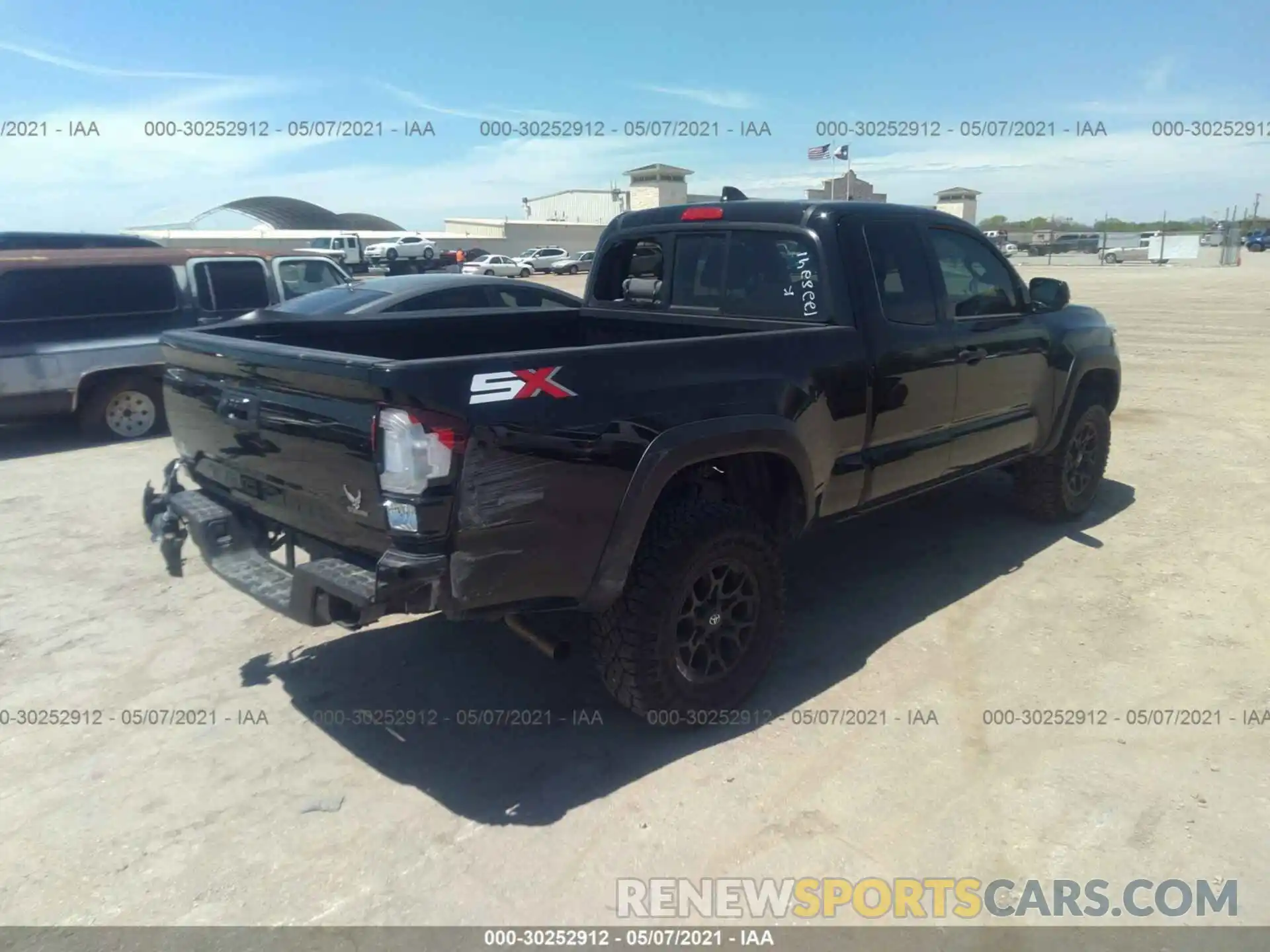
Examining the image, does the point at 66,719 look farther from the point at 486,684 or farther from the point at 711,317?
the point at 711,317

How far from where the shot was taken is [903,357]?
4.36 metres

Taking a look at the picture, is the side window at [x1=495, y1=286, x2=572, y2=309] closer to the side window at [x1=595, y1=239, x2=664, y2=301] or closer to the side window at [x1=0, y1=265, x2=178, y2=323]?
the side window at [x1=0, y1=265, x2=178, y2=323]

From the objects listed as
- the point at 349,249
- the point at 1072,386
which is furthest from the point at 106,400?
the point at 349,249

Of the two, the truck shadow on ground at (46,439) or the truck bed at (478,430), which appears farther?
the truck shadow on ground at (46,439)

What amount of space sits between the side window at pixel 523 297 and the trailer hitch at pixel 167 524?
21.5 ft

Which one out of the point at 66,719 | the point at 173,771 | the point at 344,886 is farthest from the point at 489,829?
the point at 66,719

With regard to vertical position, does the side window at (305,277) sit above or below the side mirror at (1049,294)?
above

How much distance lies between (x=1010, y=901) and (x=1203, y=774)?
46.0 inches

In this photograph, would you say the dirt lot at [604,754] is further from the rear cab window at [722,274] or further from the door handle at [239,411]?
the rear cab window at [722,274]

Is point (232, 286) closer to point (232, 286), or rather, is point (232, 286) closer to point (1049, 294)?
point (232, 286)

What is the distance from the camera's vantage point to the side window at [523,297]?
10273 millimetres

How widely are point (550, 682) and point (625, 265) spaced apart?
99.2 inches

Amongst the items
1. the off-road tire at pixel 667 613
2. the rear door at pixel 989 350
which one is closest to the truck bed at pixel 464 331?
the off-road tire at pixel 667 613

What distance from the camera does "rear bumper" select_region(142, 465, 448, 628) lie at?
2795 millimetres
